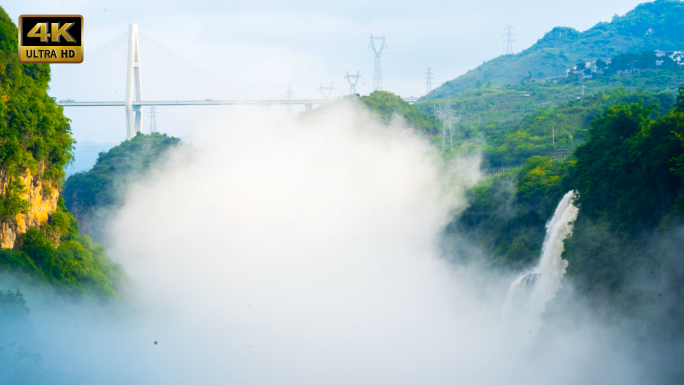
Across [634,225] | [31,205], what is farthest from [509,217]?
[31,205]

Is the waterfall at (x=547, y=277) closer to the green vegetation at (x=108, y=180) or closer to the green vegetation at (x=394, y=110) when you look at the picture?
the green vegetation at (x=394, y=110)

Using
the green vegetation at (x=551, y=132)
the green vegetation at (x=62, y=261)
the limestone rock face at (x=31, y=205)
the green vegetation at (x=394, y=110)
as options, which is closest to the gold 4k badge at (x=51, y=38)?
the limestone rock face at (x=31, y=205)

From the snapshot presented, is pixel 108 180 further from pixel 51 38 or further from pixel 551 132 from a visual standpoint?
pixel 51 38

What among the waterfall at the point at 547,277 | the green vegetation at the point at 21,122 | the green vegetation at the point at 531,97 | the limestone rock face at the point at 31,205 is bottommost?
the waterfall at the point at 547,277

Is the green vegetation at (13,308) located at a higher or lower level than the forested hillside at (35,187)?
lower

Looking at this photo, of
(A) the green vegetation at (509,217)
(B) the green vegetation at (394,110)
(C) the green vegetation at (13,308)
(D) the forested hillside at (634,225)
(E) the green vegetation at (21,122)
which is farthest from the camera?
(B) the green vegetation at (394,110)

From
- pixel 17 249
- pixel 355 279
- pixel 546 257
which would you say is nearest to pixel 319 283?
pixel 355 279

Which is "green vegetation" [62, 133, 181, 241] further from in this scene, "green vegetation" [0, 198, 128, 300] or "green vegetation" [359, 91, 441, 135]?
"green vegetation" [0, 198, 128, 300]
